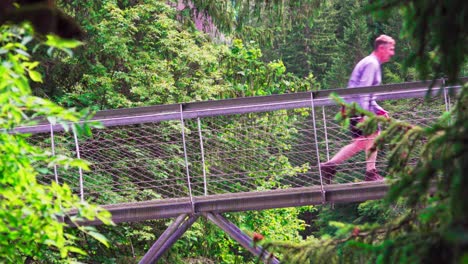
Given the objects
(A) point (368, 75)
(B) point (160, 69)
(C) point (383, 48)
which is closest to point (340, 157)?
(A) point (368, 75)

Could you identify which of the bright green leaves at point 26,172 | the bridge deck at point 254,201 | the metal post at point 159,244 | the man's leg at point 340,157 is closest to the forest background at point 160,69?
the metal post at point 159,244

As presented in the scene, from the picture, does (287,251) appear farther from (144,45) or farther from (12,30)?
(144,45)

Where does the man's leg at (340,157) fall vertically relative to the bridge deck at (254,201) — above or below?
above

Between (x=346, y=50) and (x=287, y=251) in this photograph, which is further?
(x=346, y=50)

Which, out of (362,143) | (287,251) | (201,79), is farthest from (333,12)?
(287,251)

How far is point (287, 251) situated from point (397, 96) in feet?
8.72

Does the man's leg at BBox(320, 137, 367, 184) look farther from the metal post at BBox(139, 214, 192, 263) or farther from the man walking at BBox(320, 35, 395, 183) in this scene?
the metal post at BBox(139, 214, 192, 263)

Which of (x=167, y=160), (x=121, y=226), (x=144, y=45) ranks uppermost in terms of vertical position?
(x=144, y=45)

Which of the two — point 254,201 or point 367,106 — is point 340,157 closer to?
point 367,106

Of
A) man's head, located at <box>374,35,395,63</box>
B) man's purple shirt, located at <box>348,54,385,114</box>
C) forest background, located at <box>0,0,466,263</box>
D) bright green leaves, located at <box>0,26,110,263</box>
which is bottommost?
forest background, located at <box>0,0,466,263</box>

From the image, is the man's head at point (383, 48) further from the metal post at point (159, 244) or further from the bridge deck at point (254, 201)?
the metal post at point (159, 244)

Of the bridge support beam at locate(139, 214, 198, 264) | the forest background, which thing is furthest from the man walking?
the forest background

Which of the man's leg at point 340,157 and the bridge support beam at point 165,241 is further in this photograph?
the bridge support beam at point 165,241

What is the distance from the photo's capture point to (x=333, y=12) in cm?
4116
